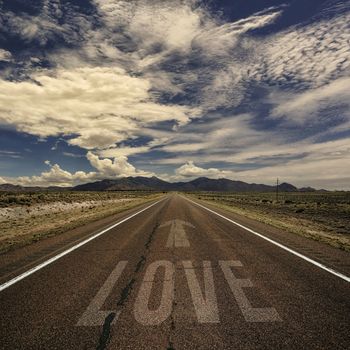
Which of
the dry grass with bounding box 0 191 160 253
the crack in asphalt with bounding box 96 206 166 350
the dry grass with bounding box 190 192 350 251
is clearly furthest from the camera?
the dry grass with bounding box 190 192 350 251

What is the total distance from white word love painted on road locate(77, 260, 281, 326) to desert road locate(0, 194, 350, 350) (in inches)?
0.6

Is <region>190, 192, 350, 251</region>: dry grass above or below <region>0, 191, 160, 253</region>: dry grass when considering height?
above

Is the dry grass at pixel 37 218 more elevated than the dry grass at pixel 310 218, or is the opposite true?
the dry grass at pixel 310 218

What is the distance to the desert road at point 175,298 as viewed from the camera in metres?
3.78

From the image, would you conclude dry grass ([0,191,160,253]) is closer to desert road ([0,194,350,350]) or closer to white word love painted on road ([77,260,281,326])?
desert road ([0,194,350,350])

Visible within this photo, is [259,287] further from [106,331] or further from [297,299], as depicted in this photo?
[106,331]

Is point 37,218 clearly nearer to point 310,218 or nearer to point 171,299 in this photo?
point 171,299

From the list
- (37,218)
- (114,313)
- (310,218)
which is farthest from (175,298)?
(310,218)

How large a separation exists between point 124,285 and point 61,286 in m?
1.15

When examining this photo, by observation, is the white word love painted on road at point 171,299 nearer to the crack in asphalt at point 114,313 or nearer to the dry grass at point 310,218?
the crack in asphalt at point 114,313

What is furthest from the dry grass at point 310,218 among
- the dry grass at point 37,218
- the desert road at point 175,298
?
the dry grass at point 37,218

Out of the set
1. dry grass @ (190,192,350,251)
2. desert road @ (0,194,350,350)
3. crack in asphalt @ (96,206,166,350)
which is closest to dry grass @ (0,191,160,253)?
desert road @ (0,194,350,350)

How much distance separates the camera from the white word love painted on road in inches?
170

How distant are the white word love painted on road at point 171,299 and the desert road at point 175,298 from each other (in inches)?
0.6
